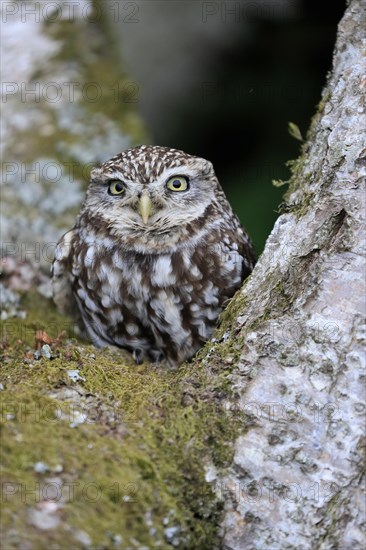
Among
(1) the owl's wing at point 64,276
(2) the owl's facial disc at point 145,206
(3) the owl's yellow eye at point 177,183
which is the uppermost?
(3) the owl's yellow eye at point 177,183

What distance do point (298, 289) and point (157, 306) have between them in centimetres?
105

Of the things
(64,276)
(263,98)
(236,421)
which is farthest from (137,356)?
(263,98)

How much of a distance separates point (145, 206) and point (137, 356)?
0.89 metres

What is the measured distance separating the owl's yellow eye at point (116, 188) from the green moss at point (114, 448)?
1.03m

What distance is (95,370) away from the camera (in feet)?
10.6

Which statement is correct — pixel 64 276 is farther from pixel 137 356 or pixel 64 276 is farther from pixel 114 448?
pixel 114 448

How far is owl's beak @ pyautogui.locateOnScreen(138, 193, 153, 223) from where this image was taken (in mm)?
3785

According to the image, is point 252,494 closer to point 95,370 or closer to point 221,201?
point 95,370

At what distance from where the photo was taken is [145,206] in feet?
12.4

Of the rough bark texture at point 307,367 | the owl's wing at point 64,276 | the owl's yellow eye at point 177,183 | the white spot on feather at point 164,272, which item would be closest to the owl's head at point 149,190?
the owl's yellow eye at point 177,183

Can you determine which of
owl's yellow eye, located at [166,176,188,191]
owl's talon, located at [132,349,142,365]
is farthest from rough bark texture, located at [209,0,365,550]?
owl's talon, located at [132,349,142,365]

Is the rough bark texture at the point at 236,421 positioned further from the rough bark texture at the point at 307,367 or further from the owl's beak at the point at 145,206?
the owl's beak at the point at 145,206

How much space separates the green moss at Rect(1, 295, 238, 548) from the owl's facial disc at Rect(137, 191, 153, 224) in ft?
2.75

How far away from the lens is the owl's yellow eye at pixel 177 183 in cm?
395
